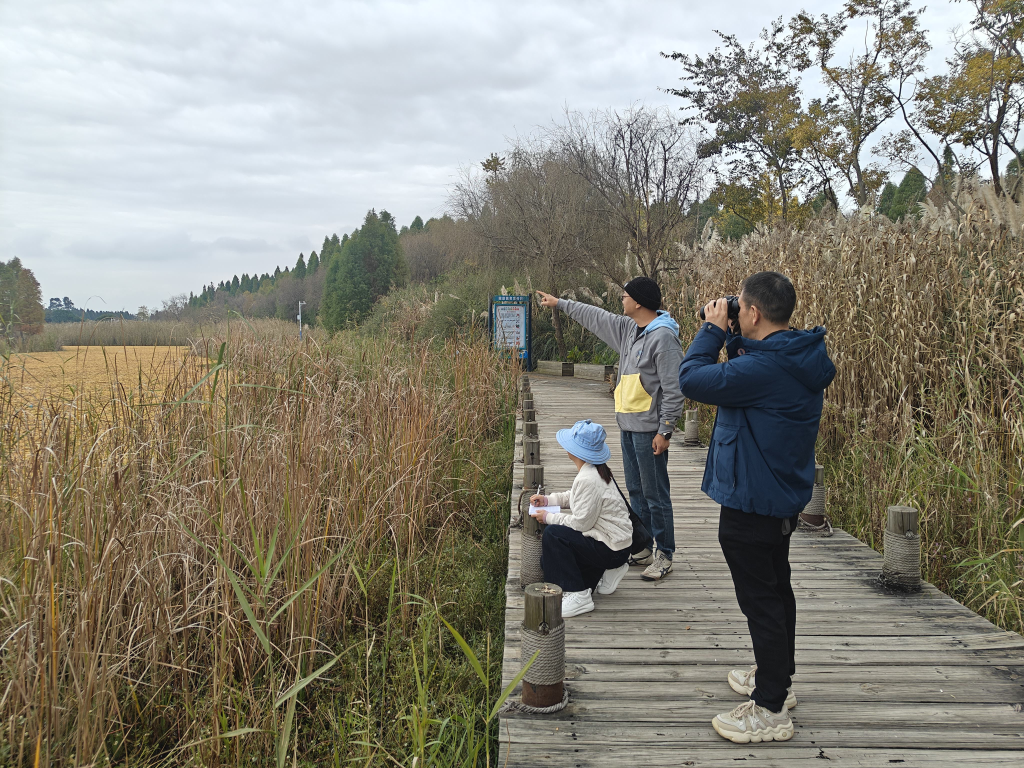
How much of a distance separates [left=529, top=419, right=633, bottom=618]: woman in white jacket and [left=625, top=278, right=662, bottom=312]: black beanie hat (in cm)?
73

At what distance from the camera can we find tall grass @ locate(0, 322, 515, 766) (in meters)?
2.18

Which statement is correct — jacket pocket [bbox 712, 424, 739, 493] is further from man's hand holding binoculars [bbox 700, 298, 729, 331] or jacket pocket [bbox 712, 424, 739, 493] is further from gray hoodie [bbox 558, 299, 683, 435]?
gray hoodie [bbox 558, 299, 683, 435]

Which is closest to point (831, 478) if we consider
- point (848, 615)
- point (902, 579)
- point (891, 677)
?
point (902, 579)

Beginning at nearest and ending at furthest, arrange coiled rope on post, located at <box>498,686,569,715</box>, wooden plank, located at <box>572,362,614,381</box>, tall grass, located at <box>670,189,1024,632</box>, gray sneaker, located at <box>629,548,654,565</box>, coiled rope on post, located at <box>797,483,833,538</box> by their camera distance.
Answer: coiled rope on post, located at <box>498,686,569,715</box> < tall grass, located at <box>670,189,1024,632</box> < gray sneaker, located at <box>629,548,654,565</box> < coiled rope on post, located at <box>797,483,833,538</box> < wooden plank, located at <box>572,362,614,381</box>

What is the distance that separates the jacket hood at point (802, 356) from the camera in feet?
6.72

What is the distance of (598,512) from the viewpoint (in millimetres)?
2982

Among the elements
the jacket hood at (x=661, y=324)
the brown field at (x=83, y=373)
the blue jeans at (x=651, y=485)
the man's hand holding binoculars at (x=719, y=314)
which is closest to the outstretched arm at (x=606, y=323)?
the jacket hood at (x=661, y=324)

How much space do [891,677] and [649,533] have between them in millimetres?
1331

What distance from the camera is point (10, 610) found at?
240 cm

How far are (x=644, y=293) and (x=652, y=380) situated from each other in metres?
0.44

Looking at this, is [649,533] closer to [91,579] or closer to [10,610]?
[91,579]

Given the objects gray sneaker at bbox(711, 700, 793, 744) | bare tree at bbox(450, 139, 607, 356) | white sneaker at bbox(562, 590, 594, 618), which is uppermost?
bare tree at bbox(450, 139, 607, 356)

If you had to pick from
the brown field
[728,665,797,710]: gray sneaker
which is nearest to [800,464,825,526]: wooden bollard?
[728,665,797,710]: gray sneaker

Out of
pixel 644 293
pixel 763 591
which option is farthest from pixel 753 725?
pixel 644 293
